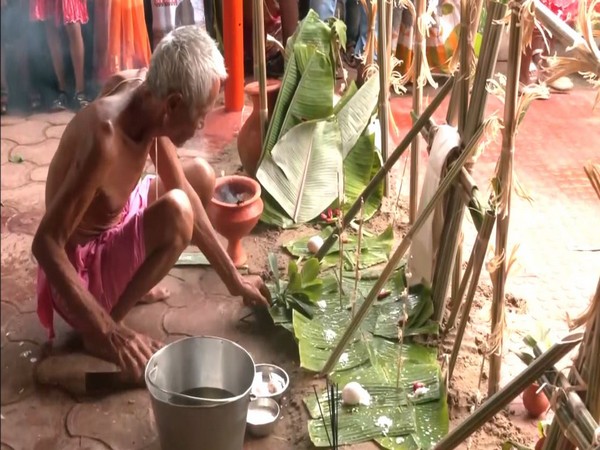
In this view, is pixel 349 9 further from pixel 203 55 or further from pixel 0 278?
pixel 0 278

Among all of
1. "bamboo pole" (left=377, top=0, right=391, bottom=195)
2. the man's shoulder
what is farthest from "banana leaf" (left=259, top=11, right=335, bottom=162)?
the man's shoulder

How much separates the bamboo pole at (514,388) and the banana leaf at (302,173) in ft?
3.43

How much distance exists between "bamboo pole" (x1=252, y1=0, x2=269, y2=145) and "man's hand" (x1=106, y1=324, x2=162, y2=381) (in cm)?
95

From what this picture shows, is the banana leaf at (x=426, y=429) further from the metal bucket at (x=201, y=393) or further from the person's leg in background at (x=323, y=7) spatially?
the person's leg in background at (x=323, y=7)

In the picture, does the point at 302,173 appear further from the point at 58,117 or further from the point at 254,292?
the point at 58,117

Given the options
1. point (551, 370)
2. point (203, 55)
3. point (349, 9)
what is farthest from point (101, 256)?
point (349, 9)

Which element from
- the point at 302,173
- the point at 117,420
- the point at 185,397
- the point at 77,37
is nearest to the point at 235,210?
the point at 302,173

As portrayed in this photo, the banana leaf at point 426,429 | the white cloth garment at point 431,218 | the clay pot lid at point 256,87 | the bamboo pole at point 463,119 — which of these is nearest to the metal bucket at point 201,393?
the banana leaf at point 426,429

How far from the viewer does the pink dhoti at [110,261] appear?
167 centimetres

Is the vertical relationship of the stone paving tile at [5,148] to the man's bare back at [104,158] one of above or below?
above

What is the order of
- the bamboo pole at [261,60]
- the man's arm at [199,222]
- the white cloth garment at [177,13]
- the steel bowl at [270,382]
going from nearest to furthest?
the steel bowl at [270,382] < the man's arm at [199,222] < the white cloth garment at [177,13] < the bamboo pole at [261,60]

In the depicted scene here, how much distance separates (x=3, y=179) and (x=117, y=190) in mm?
1029

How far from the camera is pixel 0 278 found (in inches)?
22.6

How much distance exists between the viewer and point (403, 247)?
5.17ft
